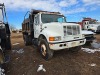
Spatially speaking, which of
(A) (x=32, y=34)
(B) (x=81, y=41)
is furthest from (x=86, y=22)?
(B) (x=81, y=41)

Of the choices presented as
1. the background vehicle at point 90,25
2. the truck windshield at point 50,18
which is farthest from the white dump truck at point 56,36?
the background vehicle at point 90,25

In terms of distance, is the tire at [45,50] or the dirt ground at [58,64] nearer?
the dirt ground at [58,64]

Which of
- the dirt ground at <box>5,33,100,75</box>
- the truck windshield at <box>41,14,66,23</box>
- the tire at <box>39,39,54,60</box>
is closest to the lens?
the dirt ground at <box>5,33,100,75</box>

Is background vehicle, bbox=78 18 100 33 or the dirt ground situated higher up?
background vehicle, bbox=78 18 100 33

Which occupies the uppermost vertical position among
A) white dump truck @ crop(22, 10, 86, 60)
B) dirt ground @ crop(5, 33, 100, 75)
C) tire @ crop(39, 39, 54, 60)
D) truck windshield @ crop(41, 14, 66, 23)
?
truck windshield @ crop(41, 14, 66, 23)

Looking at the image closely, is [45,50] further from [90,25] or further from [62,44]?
[90,25]

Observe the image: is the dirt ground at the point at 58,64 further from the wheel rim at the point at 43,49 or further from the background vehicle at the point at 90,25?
the background vehicle at the point at 90,25

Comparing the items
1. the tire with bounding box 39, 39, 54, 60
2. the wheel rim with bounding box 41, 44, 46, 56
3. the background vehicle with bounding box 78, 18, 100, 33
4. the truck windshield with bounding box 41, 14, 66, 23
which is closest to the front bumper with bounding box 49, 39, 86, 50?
the tire with bounding box 39, 39, 54, 60

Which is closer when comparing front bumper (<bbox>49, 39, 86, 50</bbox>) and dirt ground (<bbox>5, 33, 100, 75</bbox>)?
dirt ground (<bbox>5, 33, 100, 75</bbox>)

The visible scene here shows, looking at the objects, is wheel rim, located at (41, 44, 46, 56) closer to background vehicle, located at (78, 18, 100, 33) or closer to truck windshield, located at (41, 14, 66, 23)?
truck windshield, located at (41, 14, 66, 23)

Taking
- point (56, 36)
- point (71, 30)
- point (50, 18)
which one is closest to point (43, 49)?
point (56, 36)

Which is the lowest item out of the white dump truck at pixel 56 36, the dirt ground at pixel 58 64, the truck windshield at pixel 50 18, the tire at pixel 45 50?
the dirt ground at pixel 58 64

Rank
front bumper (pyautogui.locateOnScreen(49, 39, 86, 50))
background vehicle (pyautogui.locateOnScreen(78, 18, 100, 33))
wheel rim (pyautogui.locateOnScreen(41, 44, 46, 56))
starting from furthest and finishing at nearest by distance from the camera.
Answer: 1. background vehicle (pyautogui.locateOnScreen(78, 18, 100, 33))
2. wheel rim (pyautogui.locateOnScreen(41, 44, 46, 56))
3. front bumper (pyautogui.locateOnScreen(49, 39, 86, 50))

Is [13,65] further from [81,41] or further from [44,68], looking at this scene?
[81,41]
